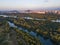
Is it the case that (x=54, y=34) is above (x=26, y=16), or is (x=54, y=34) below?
below

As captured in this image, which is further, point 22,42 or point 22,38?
point 22,38

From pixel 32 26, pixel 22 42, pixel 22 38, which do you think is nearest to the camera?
pixel 22 42

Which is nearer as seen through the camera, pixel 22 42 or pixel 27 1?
pixel 22 42

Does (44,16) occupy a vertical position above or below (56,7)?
below

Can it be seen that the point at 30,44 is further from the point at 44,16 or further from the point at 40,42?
the point at 44,16

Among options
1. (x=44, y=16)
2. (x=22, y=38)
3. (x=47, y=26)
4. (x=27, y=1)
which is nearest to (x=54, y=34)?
(x=47, y=26)

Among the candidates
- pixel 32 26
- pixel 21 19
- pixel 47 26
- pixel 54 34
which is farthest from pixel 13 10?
pixel 54 34

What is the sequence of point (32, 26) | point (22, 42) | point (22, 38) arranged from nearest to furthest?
1. point (22, 42)
2. point (22, 38)
3. point (32, 26)

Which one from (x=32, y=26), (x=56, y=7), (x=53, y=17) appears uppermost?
(x=56, y=7)

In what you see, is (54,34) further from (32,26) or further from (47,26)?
(32,26)
